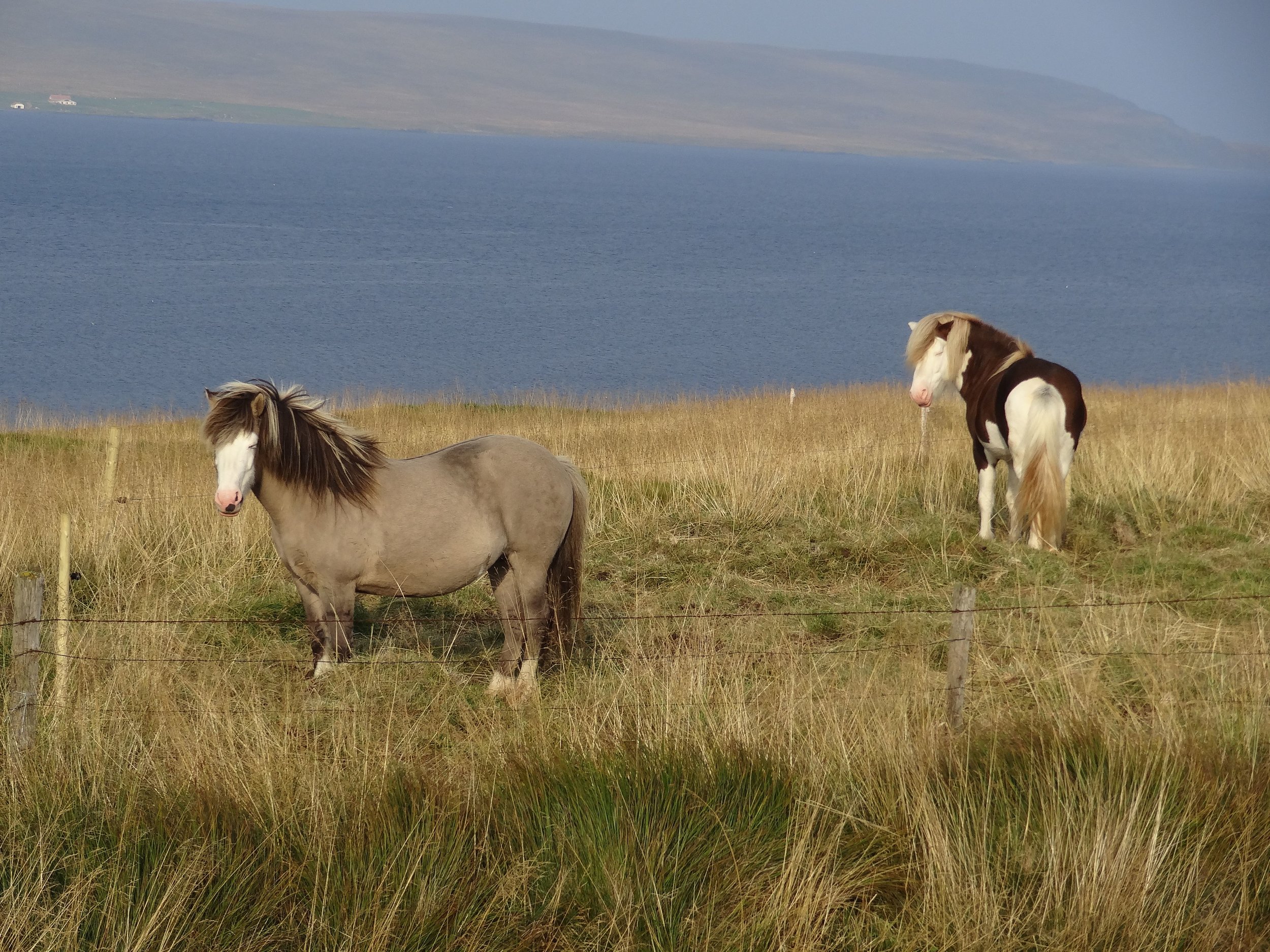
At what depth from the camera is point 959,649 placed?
4.64 meters

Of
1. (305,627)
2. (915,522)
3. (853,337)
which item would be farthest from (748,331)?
(305,627)

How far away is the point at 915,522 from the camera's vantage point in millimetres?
9281

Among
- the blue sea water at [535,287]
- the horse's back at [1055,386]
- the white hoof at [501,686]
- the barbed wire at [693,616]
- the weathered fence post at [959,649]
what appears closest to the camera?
the weathered fence post at [959,649]

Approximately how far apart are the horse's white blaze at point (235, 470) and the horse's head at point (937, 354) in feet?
17.9

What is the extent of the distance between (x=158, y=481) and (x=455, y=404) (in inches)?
384

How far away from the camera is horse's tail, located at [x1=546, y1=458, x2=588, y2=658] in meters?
6.17

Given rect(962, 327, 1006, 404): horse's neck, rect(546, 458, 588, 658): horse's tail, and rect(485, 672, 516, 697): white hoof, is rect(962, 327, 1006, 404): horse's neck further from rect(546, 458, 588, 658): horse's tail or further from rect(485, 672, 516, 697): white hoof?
rect(485, 672, 516, 697): white hoof

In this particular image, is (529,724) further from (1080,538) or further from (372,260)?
(372,260)

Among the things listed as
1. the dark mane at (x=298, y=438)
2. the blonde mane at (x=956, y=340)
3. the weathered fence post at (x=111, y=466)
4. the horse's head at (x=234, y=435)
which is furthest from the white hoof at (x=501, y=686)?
the blonde mane at (x=956, y=340)

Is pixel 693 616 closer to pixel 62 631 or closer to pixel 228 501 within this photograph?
pixel 228 501

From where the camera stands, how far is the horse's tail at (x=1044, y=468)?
8.23 metres

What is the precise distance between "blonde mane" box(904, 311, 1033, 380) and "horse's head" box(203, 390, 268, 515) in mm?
5354

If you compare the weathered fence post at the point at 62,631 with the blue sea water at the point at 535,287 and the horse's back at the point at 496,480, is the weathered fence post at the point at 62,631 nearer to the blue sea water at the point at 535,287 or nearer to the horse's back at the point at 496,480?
the horse's back at the point at 496,480

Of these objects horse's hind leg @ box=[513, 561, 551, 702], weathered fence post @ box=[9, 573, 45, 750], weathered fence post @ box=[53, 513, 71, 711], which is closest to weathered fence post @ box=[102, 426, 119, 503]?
weathered fence post @ box=[53, 513, 71, 711]
